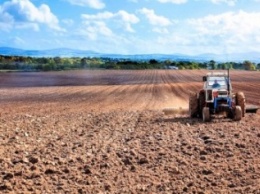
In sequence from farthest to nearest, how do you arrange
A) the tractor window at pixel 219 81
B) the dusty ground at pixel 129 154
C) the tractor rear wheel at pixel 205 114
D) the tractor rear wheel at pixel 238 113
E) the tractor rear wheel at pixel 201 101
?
1. the tractor rear wheel at pixel 201 101
2. the tractor window at pixel 219 81
3. the tractor rear wheel at pixel 238 113
4. the tractor rear wheel at pixel 205 114
5. the dusty ground at pixel 129 154

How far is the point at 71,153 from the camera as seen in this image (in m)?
12.2

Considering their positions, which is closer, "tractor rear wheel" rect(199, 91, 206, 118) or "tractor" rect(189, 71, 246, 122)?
"tractor" rect(189, 71, 246, 122)

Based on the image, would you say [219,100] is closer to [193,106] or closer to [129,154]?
[193,106]

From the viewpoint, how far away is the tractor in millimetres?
17625

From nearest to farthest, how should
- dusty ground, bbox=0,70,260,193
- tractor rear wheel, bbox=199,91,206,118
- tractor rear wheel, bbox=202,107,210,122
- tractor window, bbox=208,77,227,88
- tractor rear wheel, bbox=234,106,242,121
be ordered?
dusty ground, bbox=0,70,260,193 < tractor rear wheel, bbox=202,107,210,122 < tractor rear wheel, bbox=234,106,242,121 < tractor window, bbox=208,77,227,88 < tractor rear wheel, bbox=199,91,206,118

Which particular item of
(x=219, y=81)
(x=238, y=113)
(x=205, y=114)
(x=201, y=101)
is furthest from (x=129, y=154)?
(x=201, y=101)

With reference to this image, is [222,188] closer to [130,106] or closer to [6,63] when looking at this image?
[130,106]

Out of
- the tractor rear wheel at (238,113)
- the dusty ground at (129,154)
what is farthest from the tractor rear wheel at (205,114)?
the tractor rear wheel at (238,113)

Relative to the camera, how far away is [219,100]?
17.9m

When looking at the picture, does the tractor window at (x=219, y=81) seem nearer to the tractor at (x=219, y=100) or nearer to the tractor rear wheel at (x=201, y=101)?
the tractor at (x=219, y=100)

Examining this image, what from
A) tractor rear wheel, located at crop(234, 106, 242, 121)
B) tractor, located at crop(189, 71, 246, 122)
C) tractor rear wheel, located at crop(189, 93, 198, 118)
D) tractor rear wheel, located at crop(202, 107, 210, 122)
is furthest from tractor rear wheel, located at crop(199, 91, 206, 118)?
tractor rear wheel, located at crop(234, 106, 242, 121)

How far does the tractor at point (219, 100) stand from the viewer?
17625mm

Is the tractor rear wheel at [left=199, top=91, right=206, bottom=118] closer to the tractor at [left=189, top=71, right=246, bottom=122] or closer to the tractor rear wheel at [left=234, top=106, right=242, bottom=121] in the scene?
the tractor at [left=189, top=71, right=246, bottom=122]

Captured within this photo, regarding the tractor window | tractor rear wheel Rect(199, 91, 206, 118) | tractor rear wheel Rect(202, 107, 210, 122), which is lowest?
tractor rear wheel Rect(202, 107, 210, 122)
